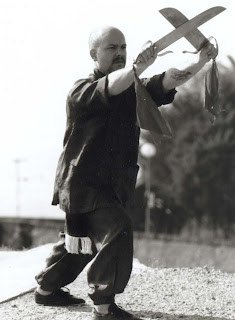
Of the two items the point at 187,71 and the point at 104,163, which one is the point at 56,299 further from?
the point at 187,71

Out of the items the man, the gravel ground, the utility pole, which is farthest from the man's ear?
the utility pole

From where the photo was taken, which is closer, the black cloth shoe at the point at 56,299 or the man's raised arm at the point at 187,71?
the man's raised arm at the point at 187,71

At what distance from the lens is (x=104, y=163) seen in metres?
4.02

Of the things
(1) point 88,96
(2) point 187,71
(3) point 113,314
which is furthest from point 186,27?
(3) point 113,314

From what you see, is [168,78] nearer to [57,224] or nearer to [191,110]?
[57,224]

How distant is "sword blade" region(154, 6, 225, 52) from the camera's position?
3750mm

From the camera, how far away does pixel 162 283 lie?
211 inches

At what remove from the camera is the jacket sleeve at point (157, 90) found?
408 centimetres

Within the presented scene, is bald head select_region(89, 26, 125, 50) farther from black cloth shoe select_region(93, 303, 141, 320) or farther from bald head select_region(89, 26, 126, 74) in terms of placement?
black cloth shoe select_region(93, 303, 141, 320)

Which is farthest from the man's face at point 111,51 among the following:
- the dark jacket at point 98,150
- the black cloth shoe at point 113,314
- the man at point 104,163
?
the black cloth shoe at point 113,314

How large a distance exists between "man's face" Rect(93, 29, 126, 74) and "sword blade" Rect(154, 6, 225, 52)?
0.38 m

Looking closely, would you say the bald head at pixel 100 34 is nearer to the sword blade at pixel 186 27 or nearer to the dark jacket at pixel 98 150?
the dark jacket at pixel 98 150

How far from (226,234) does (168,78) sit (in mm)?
17150

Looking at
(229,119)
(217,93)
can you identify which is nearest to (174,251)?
(229,119)
